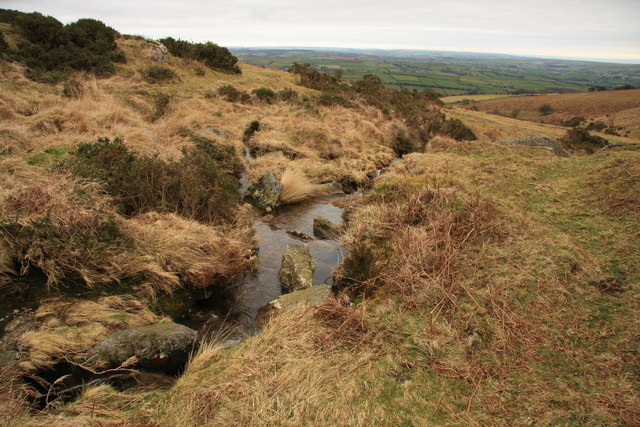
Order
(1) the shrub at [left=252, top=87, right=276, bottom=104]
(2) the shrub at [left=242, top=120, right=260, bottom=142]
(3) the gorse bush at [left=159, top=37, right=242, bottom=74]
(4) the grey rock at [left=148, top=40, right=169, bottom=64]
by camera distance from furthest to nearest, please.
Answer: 1. (3) the gorse bush at [left=159, top=37, right=242, bottom=74]
2. (4) the grey rock at [left=148, top=40, right=169, bottom=64]
3. (1) the shrub at [left=252, top=87, right=276, bottom=104]
4. (2) the shrub at [left=242, top=120, right=260, bottom=142]

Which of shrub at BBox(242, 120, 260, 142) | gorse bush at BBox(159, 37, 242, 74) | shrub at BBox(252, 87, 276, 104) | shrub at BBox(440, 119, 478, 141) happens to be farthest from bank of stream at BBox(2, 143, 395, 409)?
gorse bush at BBox(159, 37, 242, 74)

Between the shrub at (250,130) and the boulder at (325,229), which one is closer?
the boulder at (325,229)

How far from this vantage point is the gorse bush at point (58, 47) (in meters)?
13.5

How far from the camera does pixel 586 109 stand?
137ft

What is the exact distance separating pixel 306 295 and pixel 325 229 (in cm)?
Answer: 307

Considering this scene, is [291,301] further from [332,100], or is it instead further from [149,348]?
[332,100]

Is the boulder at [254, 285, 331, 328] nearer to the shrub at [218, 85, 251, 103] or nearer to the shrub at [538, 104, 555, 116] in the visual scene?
the shrub at [218, 85, 251, 103]

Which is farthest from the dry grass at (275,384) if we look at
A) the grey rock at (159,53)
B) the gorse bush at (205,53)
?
the gorse bush at (205,53)

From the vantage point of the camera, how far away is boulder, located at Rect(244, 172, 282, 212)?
8992mm

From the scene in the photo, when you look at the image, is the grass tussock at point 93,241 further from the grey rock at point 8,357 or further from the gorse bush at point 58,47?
the gorse bush at point 58,47

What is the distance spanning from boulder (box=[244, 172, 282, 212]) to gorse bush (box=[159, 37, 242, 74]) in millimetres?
16166

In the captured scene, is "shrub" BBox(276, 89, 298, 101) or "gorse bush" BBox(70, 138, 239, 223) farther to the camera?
"shrub" BBox(276, 89, 298, 101)

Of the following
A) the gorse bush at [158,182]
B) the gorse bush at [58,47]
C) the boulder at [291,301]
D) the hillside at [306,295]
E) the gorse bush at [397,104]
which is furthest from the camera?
the gorse bush at [397,104]

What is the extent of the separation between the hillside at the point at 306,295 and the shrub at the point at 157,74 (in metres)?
8.44
